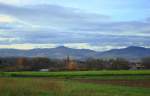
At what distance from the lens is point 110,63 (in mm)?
142375

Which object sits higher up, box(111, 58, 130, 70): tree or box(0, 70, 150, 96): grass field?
box(111, 58, 130, 70): tree

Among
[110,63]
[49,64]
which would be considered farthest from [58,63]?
[110,63]

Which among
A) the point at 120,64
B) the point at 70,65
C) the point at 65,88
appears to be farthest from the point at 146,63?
the point at 65,88

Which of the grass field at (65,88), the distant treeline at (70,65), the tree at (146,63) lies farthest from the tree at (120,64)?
the grass field at (65,88)

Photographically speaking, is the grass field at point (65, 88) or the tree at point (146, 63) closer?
the grass field at point (65, 88)

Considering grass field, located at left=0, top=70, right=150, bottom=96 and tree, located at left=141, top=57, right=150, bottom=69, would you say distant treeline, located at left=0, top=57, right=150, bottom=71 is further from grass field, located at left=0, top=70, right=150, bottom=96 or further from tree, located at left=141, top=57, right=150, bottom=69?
grass field, located at left=0, top=70, right=150, bottom=96

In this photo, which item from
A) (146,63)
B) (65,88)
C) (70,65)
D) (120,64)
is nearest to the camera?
(65,88)

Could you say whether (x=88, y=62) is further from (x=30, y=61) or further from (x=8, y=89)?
(x=8, y=89)

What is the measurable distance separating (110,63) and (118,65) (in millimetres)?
6971

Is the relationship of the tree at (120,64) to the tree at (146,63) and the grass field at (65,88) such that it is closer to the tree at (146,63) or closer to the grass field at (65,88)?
the tree at (146,63)

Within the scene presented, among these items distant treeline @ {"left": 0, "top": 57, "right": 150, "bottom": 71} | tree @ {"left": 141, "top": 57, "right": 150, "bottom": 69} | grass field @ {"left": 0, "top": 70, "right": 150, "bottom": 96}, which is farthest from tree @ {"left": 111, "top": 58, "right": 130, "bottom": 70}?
grass field @ {"left": 0, "top": 70, "right": 150, "bottom": 96}

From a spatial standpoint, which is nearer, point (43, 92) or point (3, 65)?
point (43, 92)

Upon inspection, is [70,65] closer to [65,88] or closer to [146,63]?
[146,63]

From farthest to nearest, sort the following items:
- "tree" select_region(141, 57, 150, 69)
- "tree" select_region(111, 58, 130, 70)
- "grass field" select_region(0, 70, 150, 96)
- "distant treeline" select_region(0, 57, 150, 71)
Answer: "tree" select_region(141, 57, 150, 69), "distant treeline" select_region(0, 57, 150, 71), "tree" select_region(111, 58, 130, 70), "grass field" select_region(0, 70, 150, 96)
